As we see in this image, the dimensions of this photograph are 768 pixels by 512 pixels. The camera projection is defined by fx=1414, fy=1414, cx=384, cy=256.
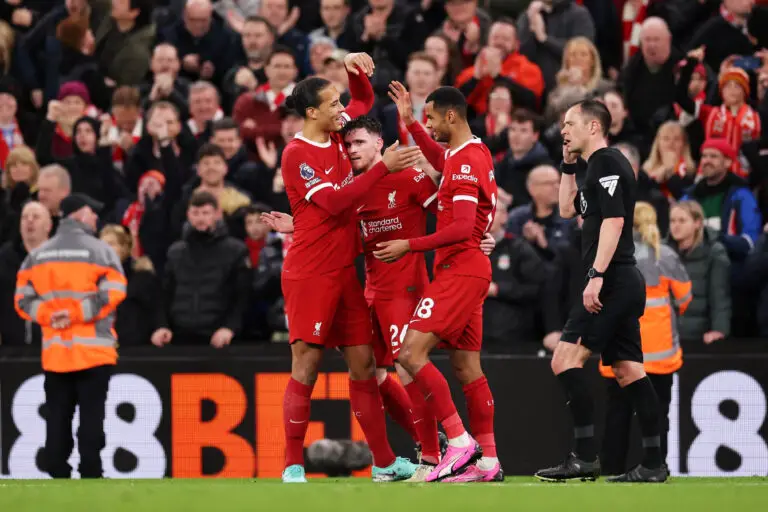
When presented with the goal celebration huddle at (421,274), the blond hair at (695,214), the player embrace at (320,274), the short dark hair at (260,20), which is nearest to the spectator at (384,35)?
the short dark hair at (260,20)

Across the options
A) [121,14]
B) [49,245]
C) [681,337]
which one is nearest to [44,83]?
[121,14]

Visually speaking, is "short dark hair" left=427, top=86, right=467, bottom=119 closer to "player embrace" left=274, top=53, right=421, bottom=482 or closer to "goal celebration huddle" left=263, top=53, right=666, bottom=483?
"goal celebration huddle" left=263, top=53, right=666, bottom=483

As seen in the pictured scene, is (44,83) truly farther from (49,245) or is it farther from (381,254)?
(381,254)

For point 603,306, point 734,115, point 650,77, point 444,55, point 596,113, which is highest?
point 444,55

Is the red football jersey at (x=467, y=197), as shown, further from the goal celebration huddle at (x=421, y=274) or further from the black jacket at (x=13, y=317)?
the black jacket at (x=13, y=317)

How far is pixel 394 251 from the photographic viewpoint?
861 centimetres

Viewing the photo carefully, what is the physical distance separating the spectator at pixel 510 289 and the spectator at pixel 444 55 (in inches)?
101

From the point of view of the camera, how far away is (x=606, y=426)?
11.2 m

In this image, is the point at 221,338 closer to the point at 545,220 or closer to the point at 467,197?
the point at 545,220

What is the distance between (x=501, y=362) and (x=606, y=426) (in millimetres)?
1276

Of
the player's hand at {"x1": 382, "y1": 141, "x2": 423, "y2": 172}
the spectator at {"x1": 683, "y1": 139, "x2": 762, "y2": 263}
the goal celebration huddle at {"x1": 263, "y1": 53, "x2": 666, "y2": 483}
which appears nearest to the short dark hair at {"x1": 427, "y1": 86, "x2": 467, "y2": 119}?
the goal celebration huddle at {"x1": 263, "y1": 53, "x2": 666, "y2": 483}

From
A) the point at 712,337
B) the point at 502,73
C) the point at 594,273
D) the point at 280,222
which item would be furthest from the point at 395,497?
the point at 502,73

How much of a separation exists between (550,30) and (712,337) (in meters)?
4.58

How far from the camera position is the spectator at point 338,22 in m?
15.4
